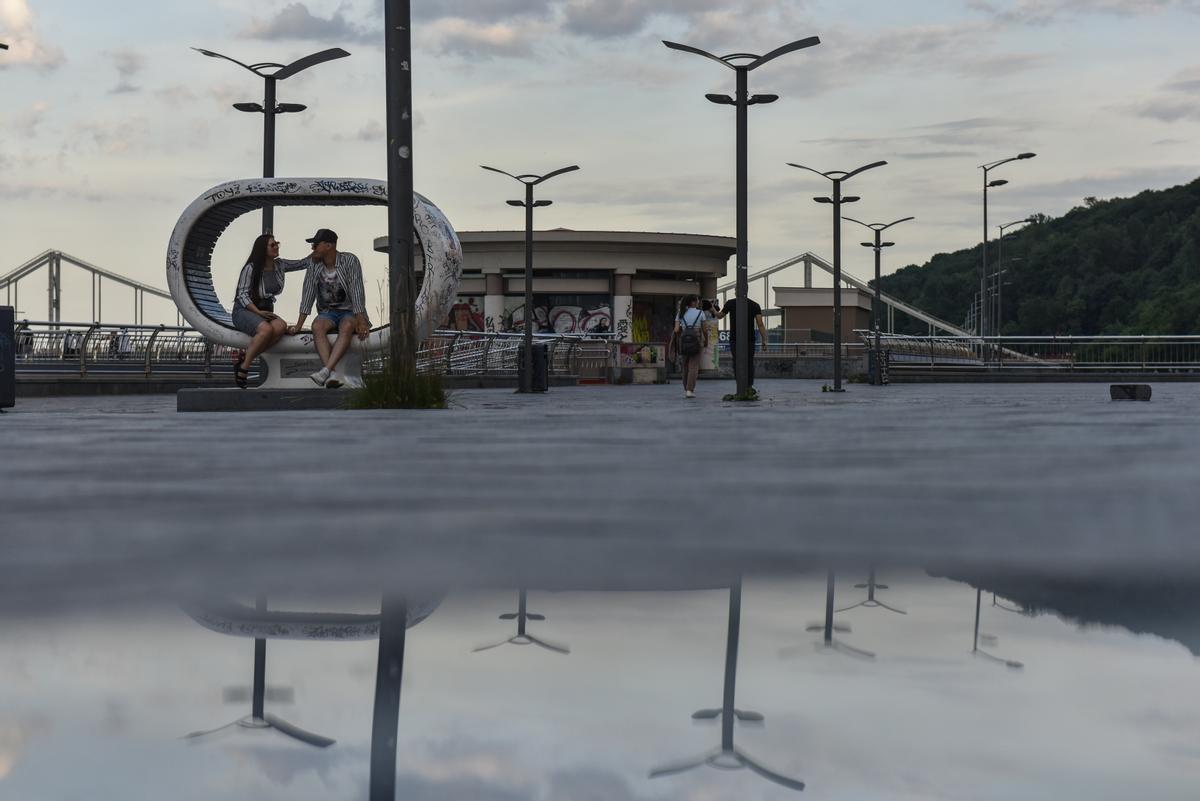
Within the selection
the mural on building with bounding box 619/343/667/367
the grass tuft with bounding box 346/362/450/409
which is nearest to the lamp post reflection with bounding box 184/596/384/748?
the grass tuft with bounding box 346/362/450/409

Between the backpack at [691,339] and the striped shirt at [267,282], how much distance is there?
21.0 feet

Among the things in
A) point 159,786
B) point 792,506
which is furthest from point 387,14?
point 159,786

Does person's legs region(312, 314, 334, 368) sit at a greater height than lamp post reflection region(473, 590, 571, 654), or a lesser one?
greater

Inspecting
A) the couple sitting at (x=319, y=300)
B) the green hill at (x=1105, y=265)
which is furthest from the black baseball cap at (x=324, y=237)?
the green hill at (x=1105, y=265)

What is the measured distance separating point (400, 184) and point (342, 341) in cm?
210

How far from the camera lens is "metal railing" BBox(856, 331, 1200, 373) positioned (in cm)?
4319

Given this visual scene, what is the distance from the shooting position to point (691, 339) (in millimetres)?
22297

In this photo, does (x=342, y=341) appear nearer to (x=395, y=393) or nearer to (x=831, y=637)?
(x=395, y=393)

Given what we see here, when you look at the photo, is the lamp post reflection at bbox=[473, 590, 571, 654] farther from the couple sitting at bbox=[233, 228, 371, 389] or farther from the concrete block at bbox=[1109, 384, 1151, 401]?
the concrete block at bbox=[1109, 384, 1151, 401]

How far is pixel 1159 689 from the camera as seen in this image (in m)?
1.95

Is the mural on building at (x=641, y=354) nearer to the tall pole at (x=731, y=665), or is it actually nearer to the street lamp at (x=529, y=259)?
the street lamp at (x=529, y=259)

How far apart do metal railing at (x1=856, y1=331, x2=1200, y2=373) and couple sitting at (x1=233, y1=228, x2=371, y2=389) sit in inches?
1066

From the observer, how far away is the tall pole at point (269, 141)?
2069 cm

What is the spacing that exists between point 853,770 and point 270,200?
1714cm
